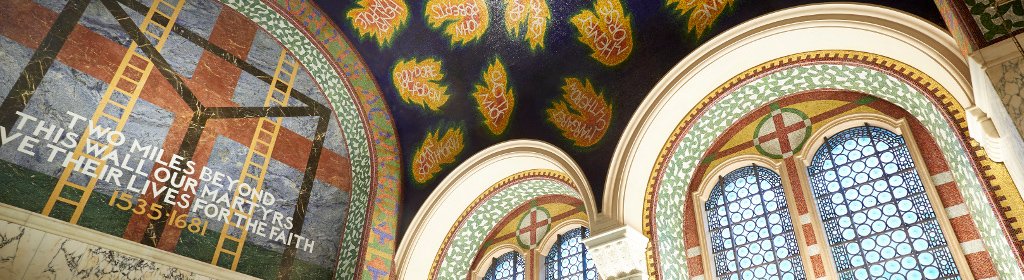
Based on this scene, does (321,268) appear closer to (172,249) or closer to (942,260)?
(172,249)

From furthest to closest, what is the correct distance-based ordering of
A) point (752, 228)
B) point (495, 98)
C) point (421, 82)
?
point (421, 82) → point (495, 98) → point (752, 228)

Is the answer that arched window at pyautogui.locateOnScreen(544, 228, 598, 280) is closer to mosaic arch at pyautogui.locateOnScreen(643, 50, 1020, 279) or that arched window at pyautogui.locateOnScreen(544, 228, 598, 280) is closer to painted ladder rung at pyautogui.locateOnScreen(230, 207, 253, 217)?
mosaic arch at pyautogui.locateOnScreen(643, 50, 1020, 279)

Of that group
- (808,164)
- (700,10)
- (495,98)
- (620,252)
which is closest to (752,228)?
(808,164)

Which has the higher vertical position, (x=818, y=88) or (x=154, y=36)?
(x=154, y=36)

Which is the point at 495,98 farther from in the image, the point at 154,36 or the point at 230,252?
the point at 154,36

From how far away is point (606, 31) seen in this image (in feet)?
24.1

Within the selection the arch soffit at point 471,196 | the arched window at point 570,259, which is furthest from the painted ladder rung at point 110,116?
the arched window at point 570,259

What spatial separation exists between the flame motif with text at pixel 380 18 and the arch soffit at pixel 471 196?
6.76ft

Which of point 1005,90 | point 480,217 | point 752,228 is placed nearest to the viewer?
point 1005,90

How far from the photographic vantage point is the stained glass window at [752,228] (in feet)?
21.4

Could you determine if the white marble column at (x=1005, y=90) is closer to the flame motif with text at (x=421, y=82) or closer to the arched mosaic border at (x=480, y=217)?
the arched mosaic border at (x=480, y=217)

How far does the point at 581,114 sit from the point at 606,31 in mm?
1038

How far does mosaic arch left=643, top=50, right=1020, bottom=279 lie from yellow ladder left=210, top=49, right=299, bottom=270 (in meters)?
4.70

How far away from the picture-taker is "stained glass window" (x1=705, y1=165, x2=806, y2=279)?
6535 mm
